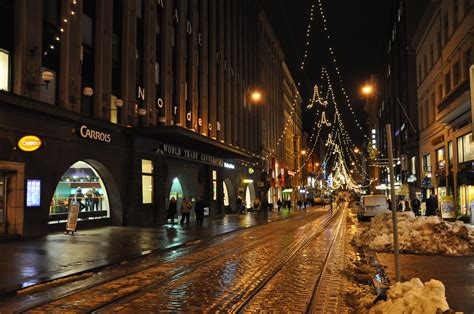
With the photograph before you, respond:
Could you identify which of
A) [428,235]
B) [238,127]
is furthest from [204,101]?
[428,235]

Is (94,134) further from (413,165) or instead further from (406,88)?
(406,88)

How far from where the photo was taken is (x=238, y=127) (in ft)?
177

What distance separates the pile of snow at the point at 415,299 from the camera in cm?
653

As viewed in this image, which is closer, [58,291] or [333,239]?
[58,291]

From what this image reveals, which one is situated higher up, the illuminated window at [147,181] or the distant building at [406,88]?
the distant building at [406,88]

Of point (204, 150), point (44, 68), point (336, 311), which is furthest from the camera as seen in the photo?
point (204, 150)

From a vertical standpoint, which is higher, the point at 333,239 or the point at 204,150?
the point at 204,150

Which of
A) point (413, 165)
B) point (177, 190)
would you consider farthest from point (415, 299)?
point (413, 165)

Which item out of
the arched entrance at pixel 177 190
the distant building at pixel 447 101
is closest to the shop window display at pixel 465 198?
the distant building at pixel 447 101

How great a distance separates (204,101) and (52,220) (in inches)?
859

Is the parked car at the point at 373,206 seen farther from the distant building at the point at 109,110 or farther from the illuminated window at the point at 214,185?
the illuminated window at the point at 214,185

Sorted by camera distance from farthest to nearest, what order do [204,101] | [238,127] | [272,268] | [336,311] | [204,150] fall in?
[238,127], [204,101], [204,150], [272,268], [336,311]

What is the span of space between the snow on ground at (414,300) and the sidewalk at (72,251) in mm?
7224

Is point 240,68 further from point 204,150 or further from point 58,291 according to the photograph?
A: point 58,291
